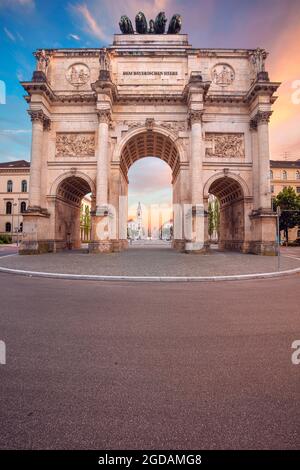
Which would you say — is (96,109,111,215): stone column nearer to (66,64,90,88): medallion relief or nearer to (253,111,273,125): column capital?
(66,64,90,88): medallion relief

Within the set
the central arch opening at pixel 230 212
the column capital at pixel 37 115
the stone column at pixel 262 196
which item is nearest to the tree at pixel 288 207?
the central arch opening at pixel 230 212

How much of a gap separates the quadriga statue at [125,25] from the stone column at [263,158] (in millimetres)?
16716

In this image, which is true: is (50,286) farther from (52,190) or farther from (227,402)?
(52,190)

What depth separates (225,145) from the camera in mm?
24234

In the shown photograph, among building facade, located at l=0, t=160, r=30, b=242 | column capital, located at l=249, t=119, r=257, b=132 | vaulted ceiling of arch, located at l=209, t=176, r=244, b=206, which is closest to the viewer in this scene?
column capital, located at l=249, t=119, r=257, b=132

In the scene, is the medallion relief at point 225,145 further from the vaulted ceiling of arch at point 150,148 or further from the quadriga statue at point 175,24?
the quadriga statue at point 175,24

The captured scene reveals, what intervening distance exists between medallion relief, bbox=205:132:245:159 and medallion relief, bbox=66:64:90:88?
12.5m

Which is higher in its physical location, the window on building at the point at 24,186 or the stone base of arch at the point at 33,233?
the window on building at the point at 24,186

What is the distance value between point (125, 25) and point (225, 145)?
55.0 feet

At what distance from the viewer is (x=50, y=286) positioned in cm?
822

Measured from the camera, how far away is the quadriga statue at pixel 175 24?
2748 centimetres

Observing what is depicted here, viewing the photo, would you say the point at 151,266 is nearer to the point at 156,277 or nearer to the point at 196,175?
the point at 156,277

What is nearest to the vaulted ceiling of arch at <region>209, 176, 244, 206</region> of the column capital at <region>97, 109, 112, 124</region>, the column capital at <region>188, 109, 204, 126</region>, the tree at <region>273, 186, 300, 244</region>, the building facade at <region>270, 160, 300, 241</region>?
the column capital at <region>188, 109, 204, 126</region>

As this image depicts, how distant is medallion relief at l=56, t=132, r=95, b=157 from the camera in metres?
24.2
